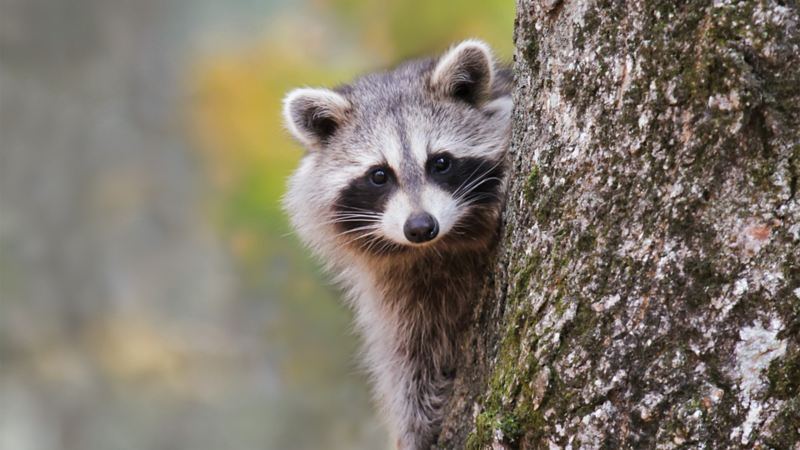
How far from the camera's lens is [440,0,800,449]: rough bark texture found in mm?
1269

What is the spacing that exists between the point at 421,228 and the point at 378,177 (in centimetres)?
43

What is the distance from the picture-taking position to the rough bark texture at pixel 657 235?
49.9 inches

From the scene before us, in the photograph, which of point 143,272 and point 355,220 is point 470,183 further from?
point 143,272

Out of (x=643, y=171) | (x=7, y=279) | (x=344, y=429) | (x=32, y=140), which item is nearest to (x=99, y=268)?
(x=7, y=279)

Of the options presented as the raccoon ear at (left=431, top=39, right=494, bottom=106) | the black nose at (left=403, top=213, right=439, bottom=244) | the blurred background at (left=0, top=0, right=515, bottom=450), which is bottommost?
the blurred background at (left=0, top=0, right=515, bottom=450)

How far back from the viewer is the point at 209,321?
5.52m

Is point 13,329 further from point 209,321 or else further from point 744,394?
point 744,394

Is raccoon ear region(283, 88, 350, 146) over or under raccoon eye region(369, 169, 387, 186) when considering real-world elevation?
over

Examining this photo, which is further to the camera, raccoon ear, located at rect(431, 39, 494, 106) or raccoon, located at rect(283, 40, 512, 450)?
raccoon ear, located at rect(431, 39, 494, 106)

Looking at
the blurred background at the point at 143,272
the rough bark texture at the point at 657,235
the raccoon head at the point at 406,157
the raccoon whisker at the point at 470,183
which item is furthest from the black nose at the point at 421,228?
the blurred background at the point at 143,272

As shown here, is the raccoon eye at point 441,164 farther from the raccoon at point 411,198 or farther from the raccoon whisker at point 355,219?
the raccoon whisker at point 355,219

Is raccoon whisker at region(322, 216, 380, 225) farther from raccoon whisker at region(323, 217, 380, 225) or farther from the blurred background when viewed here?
the blurred background

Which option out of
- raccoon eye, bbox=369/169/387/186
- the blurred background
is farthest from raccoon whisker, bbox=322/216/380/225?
the blurred background

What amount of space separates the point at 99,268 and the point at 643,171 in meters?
5.08
